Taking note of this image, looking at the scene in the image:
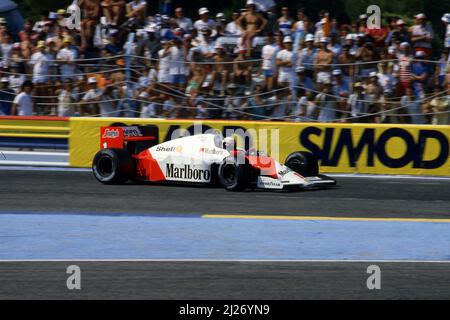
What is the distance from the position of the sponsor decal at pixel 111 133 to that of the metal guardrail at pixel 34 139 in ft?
6.24

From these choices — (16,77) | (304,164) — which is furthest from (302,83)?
(16,77)

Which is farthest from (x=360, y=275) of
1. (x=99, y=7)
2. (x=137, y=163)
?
(x=99, y=7)

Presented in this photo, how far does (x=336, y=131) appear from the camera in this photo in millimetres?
13961

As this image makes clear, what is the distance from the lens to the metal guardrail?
48.0 feet

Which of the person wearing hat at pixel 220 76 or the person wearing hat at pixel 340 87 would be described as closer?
the person wearing hat at pixel 340 87

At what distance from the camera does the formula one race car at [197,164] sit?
11.8 metres

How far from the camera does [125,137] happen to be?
12773 mm

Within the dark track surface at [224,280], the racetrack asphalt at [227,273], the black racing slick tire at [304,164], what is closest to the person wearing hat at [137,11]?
the black racing slick tire at [304,164]

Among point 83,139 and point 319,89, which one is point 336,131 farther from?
point 83,139

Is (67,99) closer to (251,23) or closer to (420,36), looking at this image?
(251,23)

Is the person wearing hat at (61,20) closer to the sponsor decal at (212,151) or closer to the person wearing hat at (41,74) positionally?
the person wearing hat at (41,74)

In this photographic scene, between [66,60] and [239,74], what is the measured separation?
2943 millimetres

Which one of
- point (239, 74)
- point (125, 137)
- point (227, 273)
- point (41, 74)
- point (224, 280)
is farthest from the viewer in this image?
point (41, 74)
